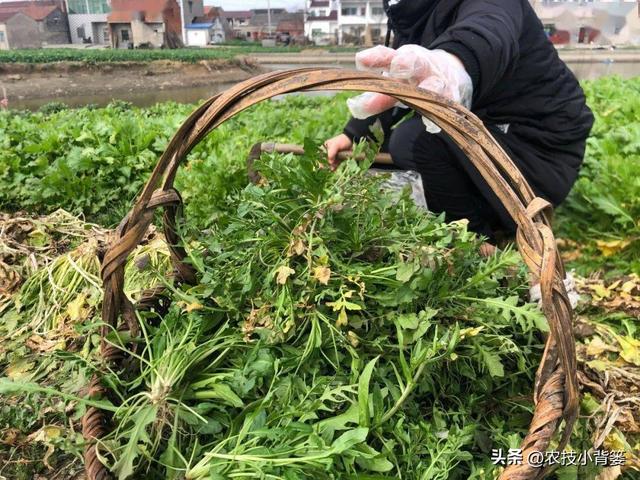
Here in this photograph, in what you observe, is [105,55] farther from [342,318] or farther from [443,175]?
[342,318]

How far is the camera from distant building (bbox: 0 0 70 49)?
38.2 meters

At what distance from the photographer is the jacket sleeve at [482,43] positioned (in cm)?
189

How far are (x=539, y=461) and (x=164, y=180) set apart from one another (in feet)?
3.63

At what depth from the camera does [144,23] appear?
35.4 m

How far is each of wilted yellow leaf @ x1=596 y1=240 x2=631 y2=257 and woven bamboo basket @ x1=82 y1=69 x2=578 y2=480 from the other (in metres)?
2.19

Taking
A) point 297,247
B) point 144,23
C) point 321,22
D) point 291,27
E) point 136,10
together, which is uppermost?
point 321,22

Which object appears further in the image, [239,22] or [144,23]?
[239,22]

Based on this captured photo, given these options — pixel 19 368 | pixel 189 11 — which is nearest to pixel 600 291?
pixel 19 368

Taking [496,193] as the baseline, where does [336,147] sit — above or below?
below

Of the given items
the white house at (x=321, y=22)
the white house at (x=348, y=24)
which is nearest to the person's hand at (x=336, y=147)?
the white house at (x=348, y=24)

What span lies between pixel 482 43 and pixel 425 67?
331 mm

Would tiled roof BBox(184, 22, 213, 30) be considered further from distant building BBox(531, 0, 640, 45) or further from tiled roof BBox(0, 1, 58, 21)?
distant building BBox(531, 0, 640, 45)

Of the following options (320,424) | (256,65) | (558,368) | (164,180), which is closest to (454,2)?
(164,180)

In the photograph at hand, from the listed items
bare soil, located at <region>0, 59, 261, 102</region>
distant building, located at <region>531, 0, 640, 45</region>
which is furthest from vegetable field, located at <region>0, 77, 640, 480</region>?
bare soil, located at <region>0, 59, 261, 102</region>
